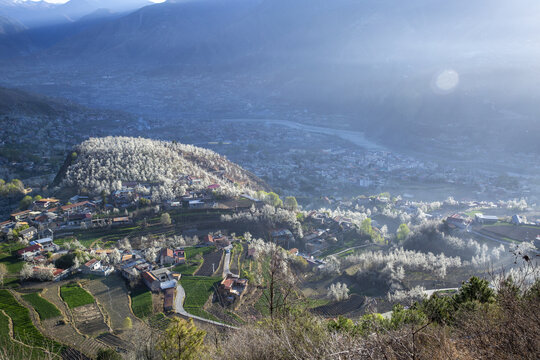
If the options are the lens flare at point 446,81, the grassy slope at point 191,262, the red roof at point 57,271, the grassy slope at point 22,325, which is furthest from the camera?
the lens flare at point 446,81

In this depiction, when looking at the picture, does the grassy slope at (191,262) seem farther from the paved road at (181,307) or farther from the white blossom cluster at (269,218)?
the white blossom cluster at (269,218)

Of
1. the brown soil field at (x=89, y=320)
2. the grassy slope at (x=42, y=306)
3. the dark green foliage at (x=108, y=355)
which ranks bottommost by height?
the brown soil field at (x=89, y=320)

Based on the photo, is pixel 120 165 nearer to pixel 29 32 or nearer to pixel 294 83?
pixel 294 83

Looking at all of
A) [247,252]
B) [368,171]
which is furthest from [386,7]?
[247,252]

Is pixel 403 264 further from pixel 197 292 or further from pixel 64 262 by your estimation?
pixel 64 262

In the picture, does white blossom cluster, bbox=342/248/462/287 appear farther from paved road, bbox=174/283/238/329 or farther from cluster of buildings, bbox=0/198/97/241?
cluster of buildings, bbox=0/198/97/241

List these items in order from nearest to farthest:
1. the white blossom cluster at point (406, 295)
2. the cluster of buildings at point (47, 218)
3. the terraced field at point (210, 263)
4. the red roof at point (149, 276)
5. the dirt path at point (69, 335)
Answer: the dirt path at point (69, 335), the red roof at point (149, 276), the white blossom cluster at point (406, 295), the terraced field at point (210, 263), the cluster of buildings at point (47, 218)

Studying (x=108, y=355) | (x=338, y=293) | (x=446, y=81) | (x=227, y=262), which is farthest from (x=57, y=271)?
(x=446, y=81)

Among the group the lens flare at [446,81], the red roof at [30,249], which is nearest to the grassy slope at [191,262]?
the red roof at [30,249]
